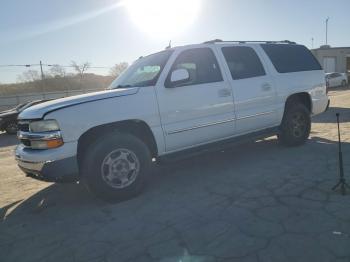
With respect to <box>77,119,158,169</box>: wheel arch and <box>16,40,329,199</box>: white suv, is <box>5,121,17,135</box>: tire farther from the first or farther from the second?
<box>77,119,158,169</box>: wheel arch

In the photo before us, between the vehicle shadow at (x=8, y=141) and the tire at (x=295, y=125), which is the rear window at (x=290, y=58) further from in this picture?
the vehicle shadow at (x=8, y=141)

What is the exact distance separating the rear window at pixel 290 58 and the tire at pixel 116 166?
10.5ft

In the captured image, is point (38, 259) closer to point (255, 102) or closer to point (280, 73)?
point (255, 102)

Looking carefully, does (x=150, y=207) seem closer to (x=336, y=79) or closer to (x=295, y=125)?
(x=295, y=125)

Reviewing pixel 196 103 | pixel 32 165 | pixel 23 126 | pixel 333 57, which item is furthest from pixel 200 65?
pixel 333 57

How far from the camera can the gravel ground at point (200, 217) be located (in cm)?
323

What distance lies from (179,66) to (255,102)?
1.51 metres

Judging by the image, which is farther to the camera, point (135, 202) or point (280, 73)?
point (280, 73)

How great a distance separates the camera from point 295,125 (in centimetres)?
684

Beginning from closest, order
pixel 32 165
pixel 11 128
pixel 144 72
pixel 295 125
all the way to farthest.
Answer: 1. pixel 32 165
2. pixel 144 72
3. pixel 295 125
4. pixel 11 128

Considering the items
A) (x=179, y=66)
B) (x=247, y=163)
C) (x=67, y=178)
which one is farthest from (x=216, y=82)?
(x=67, y=178)

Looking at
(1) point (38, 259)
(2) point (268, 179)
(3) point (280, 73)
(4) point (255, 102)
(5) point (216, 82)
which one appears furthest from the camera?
(3) point (280, 73)

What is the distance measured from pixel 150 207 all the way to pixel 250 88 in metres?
2.65

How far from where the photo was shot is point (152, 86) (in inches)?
194
